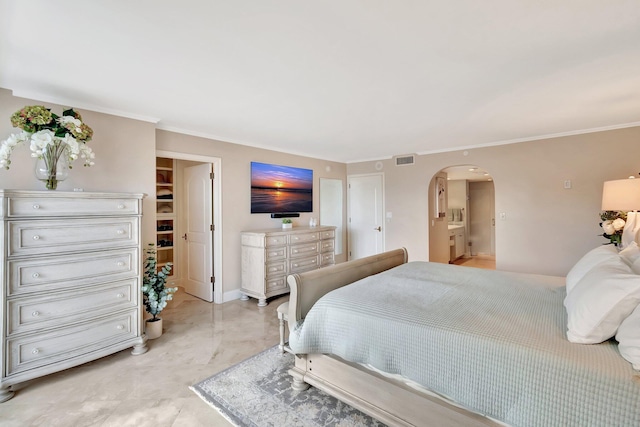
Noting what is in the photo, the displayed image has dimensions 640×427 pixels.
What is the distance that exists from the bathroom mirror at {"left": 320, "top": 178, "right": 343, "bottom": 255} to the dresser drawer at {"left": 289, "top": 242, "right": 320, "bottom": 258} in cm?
150

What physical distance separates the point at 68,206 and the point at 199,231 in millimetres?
2092

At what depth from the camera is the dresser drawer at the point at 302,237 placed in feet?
14.3

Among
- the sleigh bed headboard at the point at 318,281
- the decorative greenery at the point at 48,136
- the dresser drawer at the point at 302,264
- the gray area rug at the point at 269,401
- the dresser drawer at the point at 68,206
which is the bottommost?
the gray area rug at the point at 269,401

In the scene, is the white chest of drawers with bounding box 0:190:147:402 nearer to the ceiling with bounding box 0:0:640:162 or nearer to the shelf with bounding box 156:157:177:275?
the ceiling with bounding box 0:0:640:162

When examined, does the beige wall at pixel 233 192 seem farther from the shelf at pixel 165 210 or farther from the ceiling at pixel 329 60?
the shelf at pixel 165 210

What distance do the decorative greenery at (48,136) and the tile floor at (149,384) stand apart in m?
1.60

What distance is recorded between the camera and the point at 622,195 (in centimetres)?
273

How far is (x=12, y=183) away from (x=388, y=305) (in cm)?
320

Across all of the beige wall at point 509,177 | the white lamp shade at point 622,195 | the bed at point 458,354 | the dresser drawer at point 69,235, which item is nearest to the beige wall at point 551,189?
the beige wall at point 509,177

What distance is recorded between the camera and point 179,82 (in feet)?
7.72

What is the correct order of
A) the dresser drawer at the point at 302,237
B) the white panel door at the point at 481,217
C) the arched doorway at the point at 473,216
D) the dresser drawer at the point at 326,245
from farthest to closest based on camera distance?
the white panel door at the point at 481,217 → the arched doorway at the point at 473,216 → the dresser drawer at the point at 326,245 → the dresser drawer at the point at 302,237

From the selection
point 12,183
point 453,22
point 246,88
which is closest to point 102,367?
point 12,183

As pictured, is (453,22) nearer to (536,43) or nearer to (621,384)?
(536,43)

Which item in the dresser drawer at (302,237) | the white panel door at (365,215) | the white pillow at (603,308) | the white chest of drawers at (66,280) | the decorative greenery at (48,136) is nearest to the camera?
the white pillow at (603,308)
